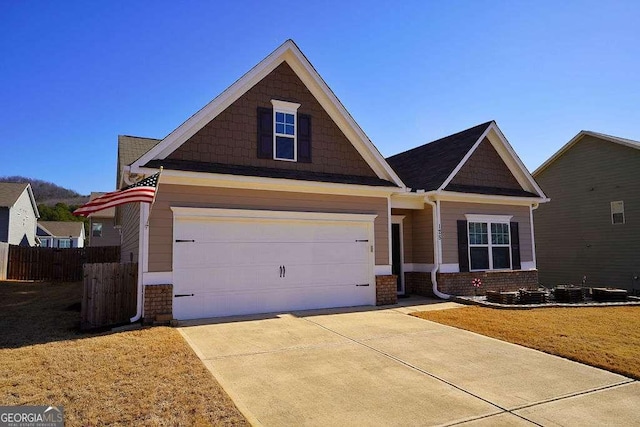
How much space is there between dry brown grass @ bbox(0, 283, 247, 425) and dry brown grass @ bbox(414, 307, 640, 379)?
18.6 ft

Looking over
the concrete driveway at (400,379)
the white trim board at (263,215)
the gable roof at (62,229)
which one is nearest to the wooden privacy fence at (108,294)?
the white trim board at (263,215)

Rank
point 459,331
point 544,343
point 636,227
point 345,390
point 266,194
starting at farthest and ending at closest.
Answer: point 636,227, point 266,194, point 459,331, point 544,343, point 345,390

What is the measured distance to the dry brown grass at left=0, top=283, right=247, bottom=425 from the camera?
14.7ft

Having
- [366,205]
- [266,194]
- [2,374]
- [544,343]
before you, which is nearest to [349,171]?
[366,205]

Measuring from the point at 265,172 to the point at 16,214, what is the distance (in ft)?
103

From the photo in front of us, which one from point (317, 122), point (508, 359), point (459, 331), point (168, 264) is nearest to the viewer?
point (508, 359)

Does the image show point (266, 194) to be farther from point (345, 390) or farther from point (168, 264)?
point (345, 390)

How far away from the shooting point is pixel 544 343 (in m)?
7.77

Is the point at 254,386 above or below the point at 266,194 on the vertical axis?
below

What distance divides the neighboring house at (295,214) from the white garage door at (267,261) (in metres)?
0.03

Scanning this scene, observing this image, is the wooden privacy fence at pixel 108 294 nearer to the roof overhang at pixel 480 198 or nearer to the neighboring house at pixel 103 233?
the roof overhang at pixel 480 198

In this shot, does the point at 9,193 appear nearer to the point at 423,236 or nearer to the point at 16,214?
the point at 16,214

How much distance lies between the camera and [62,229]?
53.4 meters

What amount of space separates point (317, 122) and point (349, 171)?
65.3 inches
